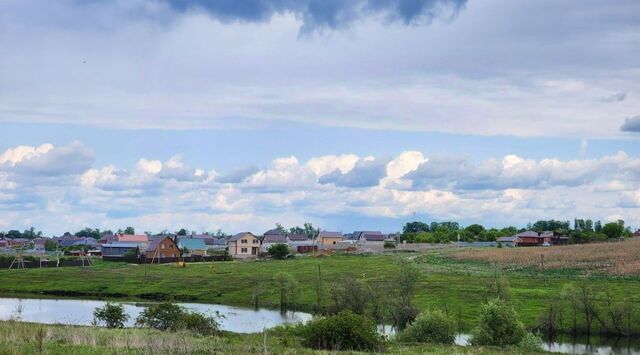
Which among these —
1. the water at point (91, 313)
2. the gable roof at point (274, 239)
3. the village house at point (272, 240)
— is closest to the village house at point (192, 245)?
the village house at point (272, 240)

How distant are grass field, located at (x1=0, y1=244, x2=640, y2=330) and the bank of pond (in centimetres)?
618

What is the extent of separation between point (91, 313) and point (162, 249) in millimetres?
75961

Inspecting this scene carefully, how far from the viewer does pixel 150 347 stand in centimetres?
2233

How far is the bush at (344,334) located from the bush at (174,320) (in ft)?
23.3

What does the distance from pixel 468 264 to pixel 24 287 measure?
71641 mm

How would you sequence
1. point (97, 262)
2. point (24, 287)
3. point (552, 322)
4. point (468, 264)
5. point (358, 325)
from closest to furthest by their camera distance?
point (358, 325)
point (552, 322)
point (24, 287)
point (468, 264)
point (97, 262)

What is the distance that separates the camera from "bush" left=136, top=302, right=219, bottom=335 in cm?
3741

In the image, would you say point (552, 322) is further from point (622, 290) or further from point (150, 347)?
point (150, 347)

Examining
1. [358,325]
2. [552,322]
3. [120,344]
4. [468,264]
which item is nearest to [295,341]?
[358,325]

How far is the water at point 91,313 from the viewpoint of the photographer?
6209 cm

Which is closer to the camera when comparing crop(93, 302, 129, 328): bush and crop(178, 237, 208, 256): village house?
crop(93, 302, 129, 328): bush

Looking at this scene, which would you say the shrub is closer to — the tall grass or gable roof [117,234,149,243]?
the tall grass

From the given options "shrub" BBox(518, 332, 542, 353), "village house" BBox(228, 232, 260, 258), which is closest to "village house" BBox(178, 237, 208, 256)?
"village house" BBox(228, 232, 260, 258)

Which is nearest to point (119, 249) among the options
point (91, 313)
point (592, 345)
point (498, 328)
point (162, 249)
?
point (162, 249)
